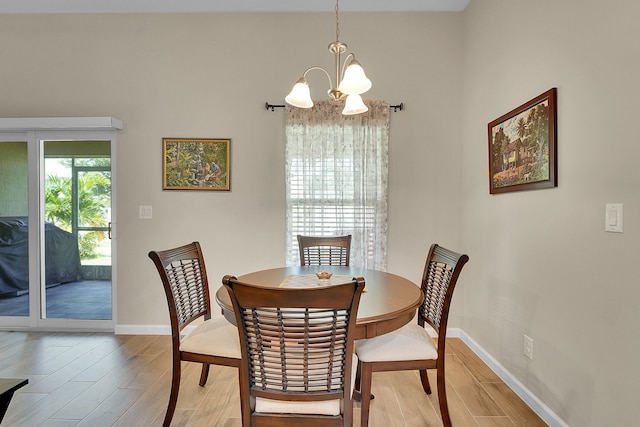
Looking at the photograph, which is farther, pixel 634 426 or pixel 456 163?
pixel 456 163

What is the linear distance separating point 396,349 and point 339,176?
5.64ft

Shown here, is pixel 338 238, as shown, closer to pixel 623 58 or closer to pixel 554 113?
pixel 554 113

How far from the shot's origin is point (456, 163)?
305 cm

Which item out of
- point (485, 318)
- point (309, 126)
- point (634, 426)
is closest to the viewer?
point (634, 426)

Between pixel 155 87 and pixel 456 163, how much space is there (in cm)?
288

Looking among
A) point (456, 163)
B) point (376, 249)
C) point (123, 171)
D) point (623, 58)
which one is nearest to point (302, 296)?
point (623, 58)

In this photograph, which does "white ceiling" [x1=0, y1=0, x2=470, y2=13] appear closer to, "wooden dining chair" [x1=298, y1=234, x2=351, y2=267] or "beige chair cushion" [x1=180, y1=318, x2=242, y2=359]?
"wooden dining chair" [x1=298, y1=234, x2=351, y2=267]

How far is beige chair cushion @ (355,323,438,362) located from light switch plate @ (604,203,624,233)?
95cm

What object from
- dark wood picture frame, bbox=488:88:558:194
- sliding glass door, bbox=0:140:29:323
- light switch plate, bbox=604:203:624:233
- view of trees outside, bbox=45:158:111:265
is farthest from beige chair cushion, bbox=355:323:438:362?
sliding glass door, bbox=0:140:29:323

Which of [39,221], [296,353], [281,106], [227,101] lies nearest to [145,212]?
[39,221]

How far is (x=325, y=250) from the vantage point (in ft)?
8.84

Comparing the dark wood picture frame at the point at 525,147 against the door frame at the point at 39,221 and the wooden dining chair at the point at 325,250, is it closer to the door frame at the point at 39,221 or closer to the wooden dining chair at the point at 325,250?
the wooden dining chair at the point at 325,250

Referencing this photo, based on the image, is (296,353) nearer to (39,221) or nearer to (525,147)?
(525,147)

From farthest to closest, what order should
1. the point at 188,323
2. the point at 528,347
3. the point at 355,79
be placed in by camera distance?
the point at 528,347 < the point at 188,323 < the point at 355,79
